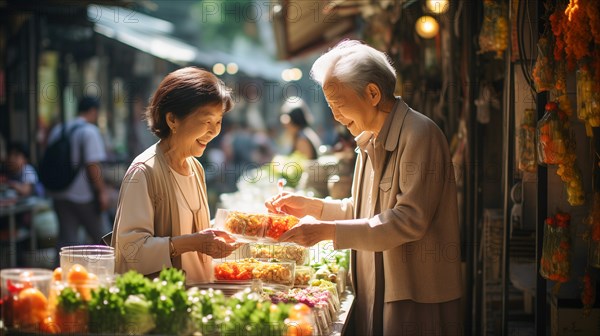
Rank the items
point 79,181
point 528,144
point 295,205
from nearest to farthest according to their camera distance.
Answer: point 295,205, point 528,144, point 79,181

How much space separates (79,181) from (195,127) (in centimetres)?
760

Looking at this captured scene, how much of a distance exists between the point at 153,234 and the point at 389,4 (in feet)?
19.9

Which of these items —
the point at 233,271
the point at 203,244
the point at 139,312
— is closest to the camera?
the point at 139,312

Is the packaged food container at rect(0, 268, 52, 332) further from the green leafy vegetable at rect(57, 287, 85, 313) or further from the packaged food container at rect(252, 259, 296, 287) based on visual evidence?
the packaged food container at rect(252, 259, 296, 287)

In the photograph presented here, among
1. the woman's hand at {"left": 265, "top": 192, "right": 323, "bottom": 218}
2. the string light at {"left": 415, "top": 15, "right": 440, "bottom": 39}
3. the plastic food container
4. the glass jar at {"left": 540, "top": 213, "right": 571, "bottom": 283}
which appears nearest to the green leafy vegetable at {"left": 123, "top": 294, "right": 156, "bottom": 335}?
the plastic food container

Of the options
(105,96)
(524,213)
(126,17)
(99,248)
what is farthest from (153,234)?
(105,96)

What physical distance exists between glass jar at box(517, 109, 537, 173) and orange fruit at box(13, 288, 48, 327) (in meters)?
3.16

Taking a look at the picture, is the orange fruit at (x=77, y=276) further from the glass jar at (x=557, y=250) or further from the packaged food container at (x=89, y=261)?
the glass jar at (x=557, y=250)

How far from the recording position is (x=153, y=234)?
398 centimetres

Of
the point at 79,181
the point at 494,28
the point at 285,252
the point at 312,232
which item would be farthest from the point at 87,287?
the point at 79,181

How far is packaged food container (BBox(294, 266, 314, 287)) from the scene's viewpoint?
4.58 meters

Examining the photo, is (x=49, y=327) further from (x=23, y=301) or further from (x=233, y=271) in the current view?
(x=233, y=271)

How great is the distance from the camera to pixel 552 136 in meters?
4.57

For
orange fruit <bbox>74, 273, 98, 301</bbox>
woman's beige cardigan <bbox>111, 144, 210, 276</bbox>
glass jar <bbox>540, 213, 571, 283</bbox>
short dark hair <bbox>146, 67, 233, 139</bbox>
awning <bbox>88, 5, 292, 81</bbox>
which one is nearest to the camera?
orange fruit <bbox>74, 273, 98, 301</bbox>
